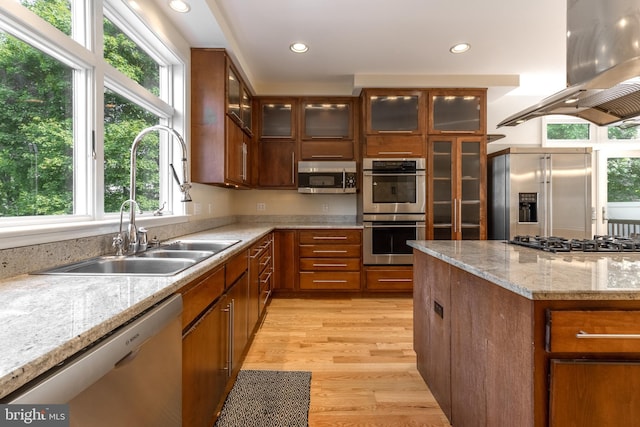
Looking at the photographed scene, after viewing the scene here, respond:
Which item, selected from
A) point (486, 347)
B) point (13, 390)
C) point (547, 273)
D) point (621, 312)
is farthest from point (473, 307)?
point (13, 390)

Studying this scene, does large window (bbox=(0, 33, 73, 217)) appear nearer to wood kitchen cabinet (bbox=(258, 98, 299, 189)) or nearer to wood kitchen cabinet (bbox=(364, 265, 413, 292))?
wood kitchen cabinet (bbox=(258, 98, 299, 189))

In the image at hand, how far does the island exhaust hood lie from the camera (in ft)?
4.60

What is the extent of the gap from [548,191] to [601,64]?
8.97ft

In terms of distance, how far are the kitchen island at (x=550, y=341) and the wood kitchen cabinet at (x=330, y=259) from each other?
2.46 metres

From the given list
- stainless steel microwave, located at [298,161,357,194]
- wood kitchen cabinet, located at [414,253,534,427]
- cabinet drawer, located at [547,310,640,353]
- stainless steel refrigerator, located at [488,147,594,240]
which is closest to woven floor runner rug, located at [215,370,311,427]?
wood kitchen cabinet, located at [414,253,534,427]

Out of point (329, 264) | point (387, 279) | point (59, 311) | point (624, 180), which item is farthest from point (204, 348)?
point (624, 180)

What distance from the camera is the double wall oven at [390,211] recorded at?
155 inches

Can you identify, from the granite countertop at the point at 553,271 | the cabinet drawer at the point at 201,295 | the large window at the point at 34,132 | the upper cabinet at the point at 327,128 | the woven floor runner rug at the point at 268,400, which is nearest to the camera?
the granite countertop at the point at 553,271

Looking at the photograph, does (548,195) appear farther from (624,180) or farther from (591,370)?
(591,370)

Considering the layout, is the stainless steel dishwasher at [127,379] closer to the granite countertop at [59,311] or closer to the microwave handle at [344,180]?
the granite countertop at [59,311]

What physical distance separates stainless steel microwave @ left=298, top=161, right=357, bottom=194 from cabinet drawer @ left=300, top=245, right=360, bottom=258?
72 centimetres

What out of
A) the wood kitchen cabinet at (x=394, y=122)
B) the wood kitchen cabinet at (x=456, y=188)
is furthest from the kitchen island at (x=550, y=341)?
the wood kitchen cabinet at (x=394, y=122)

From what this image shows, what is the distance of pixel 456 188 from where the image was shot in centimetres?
398

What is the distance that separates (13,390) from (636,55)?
2.24m
